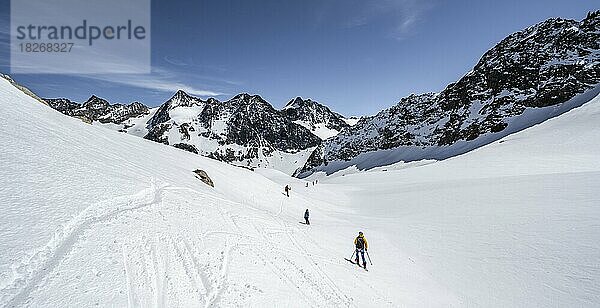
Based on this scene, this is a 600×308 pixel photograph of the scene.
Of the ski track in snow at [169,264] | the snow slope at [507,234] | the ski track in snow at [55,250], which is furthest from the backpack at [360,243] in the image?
the ski track in snow at [55,250]

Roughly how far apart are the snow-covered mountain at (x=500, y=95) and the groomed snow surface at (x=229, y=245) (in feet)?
219

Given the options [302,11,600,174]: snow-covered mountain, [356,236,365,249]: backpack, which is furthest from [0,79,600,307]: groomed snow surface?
[302,11,600,174]: snow-covered mountain

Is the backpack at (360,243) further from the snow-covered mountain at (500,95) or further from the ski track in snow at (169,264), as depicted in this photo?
the snow-covered mountain at (500,95)

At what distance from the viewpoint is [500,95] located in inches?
3509

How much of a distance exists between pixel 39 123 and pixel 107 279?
48.4ft

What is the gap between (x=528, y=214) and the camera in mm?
16672

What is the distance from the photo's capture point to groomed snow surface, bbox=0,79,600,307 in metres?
6.48

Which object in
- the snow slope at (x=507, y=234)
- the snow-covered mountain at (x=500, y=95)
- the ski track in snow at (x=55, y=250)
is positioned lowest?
the snow slope at (x=507, y=234)

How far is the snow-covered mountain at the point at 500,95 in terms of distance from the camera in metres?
74.6

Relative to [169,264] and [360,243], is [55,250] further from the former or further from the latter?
[360,243]

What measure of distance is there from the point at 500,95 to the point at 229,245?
106 metres

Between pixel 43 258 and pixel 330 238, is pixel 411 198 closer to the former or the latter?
pixel 330 238

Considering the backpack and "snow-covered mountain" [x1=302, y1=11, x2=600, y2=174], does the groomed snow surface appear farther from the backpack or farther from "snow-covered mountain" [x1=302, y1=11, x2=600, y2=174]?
"snow-covered mountain" [x1=302, y1=11, x2=600, y2=174]

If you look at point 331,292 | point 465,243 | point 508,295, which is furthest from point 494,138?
point 331,292
